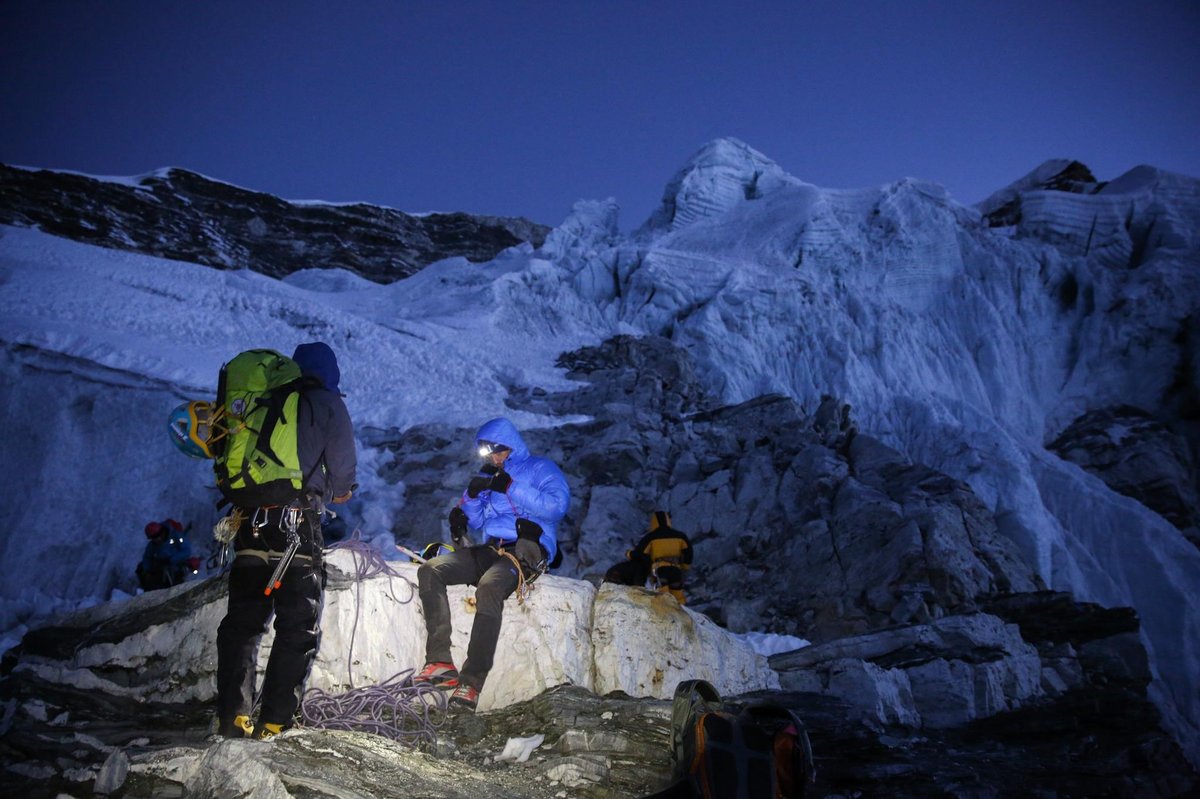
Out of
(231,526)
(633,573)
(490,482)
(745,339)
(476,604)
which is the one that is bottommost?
(476,604)

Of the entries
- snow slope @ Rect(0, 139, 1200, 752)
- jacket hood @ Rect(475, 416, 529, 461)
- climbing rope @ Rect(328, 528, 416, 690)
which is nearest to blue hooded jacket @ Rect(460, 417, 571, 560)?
jacket hood @ Rect(475, 416, 529, 461)

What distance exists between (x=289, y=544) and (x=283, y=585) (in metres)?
0.23

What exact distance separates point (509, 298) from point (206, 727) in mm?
23710

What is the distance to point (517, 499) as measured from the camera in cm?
565

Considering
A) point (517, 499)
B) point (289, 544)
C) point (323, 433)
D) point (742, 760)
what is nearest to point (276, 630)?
point (289, 544)

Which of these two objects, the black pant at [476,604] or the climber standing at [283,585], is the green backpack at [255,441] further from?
the black pant at [476,604]

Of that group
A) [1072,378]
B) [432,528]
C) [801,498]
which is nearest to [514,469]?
[432,528]

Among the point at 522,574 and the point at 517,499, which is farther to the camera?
the point at 517,499

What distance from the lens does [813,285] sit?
25.9 m

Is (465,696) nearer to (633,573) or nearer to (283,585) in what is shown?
(283,585)

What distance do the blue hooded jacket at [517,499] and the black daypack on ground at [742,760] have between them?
2391 mm

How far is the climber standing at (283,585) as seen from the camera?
3.77 m

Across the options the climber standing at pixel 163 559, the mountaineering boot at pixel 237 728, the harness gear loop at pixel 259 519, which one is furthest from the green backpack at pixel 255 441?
the climber standing at pixel 163 559

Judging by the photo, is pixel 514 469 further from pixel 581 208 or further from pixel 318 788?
pixel 581 208
